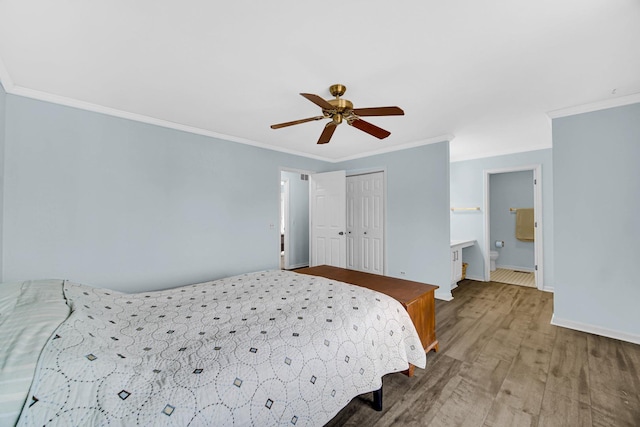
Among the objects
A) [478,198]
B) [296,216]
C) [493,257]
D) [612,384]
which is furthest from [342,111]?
[493,257]

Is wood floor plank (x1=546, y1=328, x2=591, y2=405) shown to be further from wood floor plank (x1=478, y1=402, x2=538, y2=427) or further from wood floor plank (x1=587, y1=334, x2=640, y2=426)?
wood floor plank (x1=478, y1=402, x2=538, y2=427)

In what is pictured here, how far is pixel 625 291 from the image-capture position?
2.55 meters

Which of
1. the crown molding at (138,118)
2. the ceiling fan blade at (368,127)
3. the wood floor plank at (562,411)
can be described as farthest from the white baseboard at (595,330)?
the ceiling fan blade at (368,127)

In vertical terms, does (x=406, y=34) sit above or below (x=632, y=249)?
above

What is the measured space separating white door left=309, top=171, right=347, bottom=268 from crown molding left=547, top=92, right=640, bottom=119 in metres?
2.83

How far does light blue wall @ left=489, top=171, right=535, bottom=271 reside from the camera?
18.5 ft

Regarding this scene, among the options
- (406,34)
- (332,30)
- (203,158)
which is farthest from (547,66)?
(203,158)

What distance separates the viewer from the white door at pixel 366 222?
4.60 meters

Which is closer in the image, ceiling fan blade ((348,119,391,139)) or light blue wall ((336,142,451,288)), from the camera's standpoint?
ceiling fan blade ((348,119,391,139))

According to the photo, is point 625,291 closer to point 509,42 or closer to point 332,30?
point 509,42

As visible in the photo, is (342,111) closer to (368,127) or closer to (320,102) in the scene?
(320,102)

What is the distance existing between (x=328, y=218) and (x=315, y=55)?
3188 mm

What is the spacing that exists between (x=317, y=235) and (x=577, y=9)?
4.13 metres

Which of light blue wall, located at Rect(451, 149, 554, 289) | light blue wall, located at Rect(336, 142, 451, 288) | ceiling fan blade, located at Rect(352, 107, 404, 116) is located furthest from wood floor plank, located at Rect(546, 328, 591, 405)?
ceiling fan blade, located at Rect(352, 107, 404, 116)
